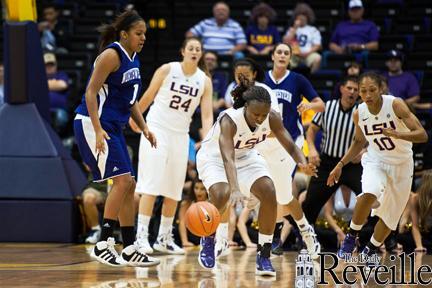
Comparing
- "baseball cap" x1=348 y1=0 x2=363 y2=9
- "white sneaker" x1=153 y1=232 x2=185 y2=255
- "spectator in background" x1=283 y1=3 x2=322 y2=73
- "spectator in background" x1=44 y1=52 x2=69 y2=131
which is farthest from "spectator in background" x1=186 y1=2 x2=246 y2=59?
"white sneaker" x1=153 y1=232 x2=185 y2=255

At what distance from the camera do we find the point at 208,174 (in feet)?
24.5

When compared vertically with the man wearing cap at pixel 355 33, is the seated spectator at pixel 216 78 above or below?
below

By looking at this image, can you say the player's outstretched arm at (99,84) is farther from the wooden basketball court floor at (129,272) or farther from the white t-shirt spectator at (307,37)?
the white t-shirt spectator at (307,37)

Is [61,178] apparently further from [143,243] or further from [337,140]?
[337,140]

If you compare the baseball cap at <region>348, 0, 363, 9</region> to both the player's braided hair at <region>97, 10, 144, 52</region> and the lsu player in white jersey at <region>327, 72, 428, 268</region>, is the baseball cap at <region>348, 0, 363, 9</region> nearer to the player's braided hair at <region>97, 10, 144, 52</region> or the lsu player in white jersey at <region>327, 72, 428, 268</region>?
the lsu player in white jersey at <region>327, 72, 428, 268</region>

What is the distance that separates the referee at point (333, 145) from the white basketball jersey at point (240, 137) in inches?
90.0

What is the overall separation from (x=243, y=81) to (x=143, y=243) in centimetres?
221

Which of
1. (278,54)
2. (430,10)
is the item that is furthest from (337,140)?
(430,10)

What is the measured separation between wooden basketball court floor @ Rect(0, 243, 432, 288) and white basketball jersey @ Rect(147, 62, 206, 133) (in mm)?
1394

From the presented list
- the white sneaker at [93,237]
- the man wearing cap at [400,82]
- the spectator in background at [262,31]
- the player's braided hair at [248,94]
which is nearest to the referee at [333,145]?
the man wearing cap at [400,82]

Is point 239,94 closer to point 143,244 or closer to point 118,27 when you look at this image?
point 118,27

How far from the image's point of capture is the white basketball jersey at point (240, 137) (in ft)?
23.9

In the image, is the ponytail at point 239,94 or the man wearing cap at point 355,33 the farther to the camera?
the man wearing cap at point 355,33

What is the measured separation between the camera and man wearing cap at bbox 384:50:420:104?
12.1m
